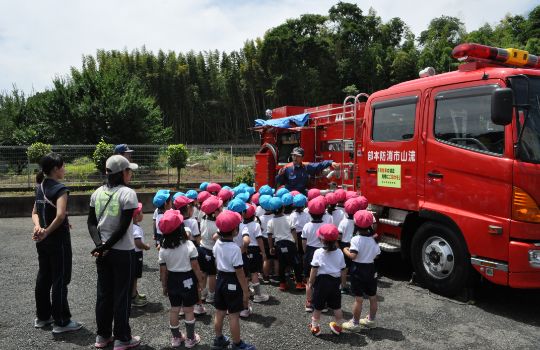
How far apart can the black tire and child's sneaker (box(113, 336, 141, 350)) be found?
3.57 metres

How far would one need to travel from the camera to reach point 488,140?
4543 mm

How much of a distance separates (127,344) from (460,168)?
406 cm

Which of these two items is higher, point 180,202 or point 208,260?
point 180,202

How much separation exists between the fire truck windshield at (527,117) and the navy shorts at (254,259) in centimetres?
318

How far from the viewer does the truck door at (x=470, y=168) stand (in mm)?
4348

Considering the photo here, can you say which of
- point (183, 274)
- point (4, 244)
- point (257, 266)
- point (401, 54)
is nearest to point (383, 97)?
point (257, 266)

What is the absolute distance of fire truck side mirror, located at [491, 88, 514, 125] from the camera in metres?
4.07

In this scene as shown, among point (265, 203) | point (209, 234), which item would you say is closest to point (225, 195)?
point (265, 203)

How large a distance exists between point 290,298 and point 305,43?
122 feet

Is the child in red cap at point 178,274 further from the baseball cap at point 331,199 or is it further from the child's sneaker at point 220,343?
the baseball cap at point 331,199

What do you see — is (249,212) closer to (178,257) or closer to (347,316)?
(178,257)

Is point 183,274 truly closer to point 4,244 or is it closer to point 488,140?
point 488,140

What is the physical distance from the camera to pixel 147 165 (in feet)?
47.1

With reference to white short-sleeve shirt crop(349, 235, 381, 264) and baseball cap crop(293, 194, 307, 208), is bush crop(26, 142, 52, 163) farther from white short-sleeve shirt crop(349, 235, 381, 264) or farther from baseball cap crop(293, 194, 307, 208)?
white short-sleeve shirt crop(349, 235, 381, 264)
